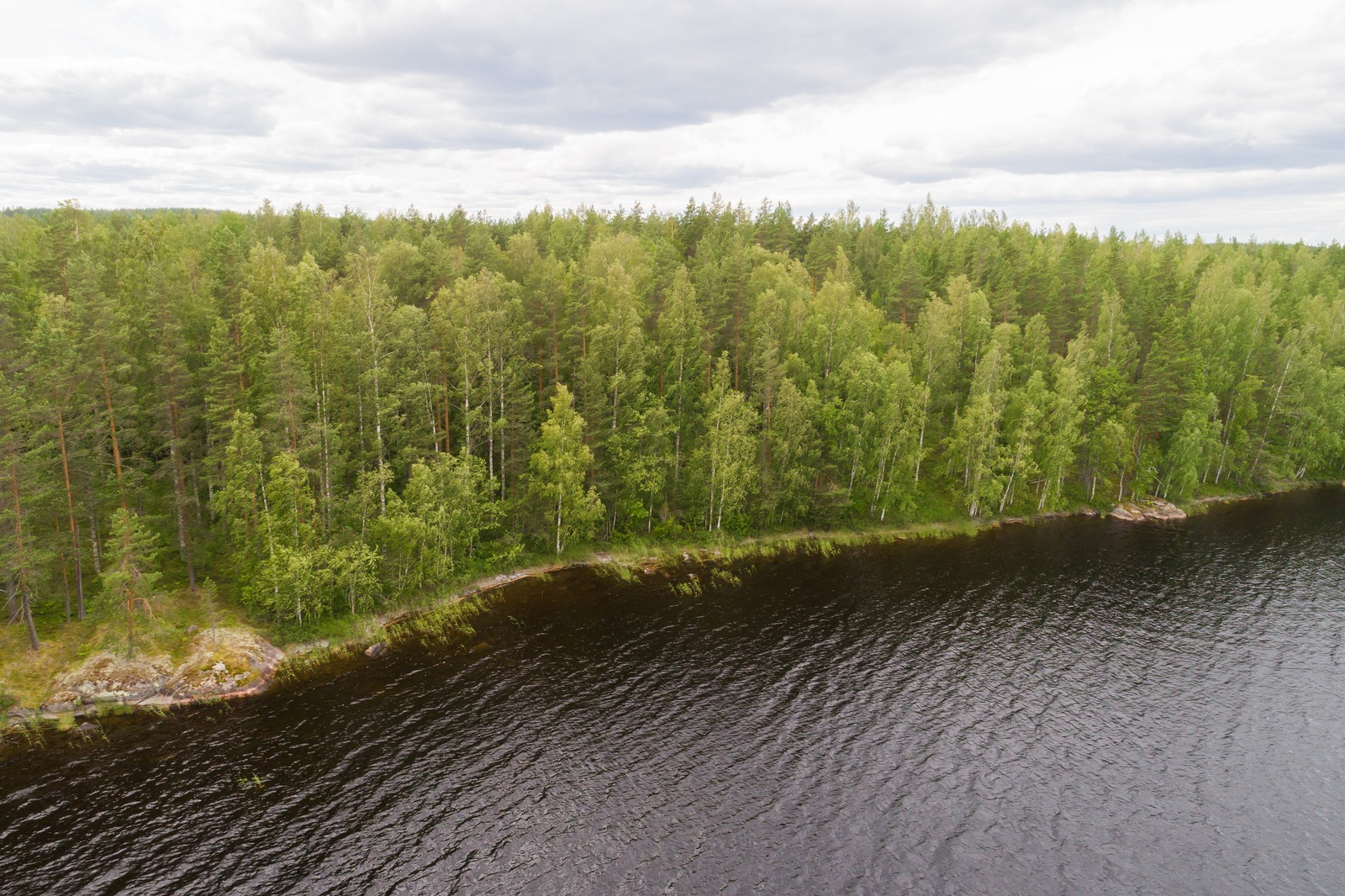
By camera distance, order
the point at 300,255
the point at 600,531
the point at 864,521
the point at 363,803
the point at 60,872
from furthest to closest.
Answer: the point at 300,255 → the point at 864,521 → the point at 600,531 → the point at 363,803 → the point at 60,872

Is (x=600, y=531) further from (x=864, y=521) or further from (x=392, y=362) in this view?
(x=864, y=521)

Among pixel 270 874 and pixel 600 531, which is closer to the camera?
pixel 270 874

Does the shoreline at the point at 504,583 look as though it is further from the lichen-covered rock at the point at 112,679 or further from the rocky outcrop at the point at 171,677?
the lichen-covered rock at the point at 112,679

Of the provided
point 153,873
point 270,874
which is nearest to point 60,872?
point 153,873

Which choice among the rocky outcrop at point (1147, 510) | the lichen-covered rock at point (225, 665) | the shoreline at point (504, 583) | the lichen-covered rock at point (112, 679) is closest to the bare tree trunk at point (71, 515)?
the lichen-covered rock at point (112, 679)

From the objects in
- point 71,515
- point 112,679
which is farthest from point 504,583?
point 71,515

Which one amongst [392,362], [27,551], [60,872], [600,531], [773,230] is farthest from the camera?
[773,230]
